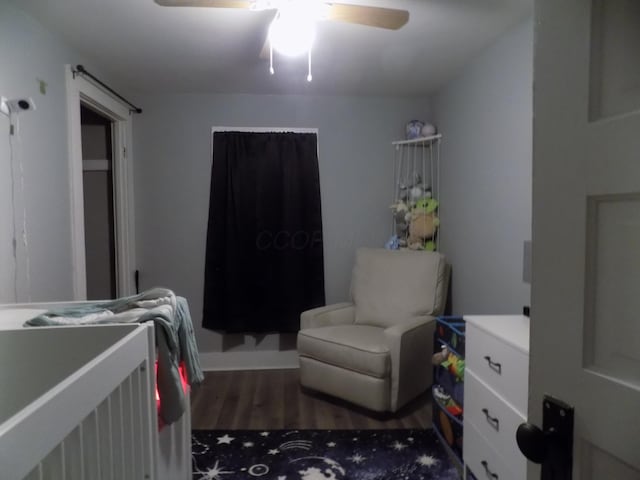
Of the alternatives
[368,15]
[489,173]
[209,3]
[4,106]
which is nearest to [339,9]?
[368,15]

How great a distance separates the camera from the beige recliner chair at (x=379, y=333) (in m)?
2.30

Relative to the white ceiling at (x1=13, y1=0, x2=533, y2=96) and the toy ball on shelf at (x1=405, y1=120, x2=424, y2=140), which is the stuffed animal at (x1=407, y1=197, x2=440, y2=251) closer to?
the toy ball on shelf at (x1=405, y1=120, x2=424, y2=140)

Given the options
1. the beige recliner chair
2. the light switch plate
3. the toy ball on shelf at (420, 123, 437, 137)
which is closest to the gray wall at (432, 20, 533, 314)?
the toy ball on shelf at (420, 123, 437, 137)

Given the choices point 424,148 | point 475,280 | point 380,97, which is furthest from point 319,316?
point 380,97

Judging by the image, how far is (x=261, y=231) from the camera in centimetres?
313

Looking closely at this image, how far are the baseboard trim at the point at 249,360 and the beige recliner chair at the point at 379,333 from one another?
0.64 m

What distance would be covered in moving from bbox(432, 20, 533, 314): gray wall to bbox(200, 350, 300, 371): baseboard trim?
55.5 inches

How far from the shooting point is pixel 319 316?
Result: 280cm

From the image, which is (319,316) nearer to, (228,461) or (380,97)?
(228,461)

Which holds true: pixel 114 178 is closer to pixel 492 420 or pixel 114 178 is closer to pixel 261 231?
pixel 261 231

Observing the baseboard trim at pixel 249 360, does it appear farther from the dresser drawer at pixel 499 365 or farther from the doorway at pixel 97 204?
the dresser drawer at pixel 499 365

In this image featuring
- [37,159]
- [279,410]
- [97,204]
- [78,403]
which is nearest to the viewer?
[78,403]

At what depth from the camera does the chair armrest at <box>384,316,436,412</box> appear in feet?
7.50

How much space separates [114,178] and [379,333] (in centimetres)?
224
